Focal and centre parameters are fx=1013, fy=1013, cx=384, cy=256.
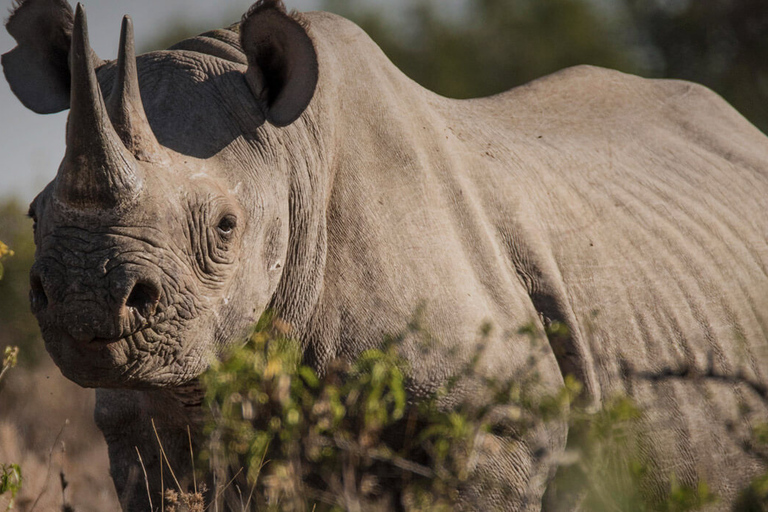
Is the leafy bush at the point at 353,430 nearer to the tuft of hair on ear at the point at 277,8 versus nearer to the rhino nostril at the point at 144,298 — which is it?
the rhino nostril at the point at 144,298

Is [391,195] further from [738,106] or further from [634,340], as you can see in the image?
[738,106]

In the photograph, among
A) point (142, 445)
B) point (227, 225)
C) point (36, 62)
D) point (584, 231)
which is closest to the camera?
point (227, 225)

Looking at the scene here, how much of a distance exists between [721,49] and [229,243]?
1400cm

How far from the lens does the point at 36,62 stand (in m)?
3.88

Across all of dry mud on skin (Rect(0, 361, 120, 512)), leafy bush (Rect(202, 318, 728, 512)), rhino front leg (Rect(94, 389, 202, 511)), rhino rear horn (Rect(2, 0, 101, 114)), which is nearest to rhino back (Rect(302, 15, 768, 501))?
leafy bush (Rect(202, 318, 728, 512))

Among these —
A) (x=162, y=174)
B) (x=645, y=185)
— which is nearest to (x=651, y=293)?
(x=645, y=185)

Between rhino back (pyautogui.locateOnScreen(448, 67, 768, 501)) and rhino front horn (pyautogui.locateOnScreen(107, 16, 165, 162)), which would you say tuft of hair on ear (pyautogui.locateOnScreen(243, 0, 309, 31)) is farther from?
rhino back (pyautogui.locateOnScreen(448, 67, 768, 501))

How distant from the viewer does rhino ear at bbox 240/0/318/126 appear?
355cm

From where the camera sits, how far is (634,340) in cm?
443

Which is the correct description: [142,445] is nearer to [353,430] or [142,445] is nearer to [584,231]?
[353,430]

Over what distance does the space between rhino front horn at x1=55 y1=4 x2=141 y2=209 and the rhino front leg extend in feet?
3.69

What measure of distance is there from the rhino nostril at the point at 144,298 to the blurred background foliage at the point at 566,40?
40.5ft

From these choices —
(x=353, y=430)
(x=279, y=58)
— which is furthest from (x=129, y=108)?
(x=353, y=430)

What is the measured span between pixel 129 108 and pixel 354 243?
973 millimetres
